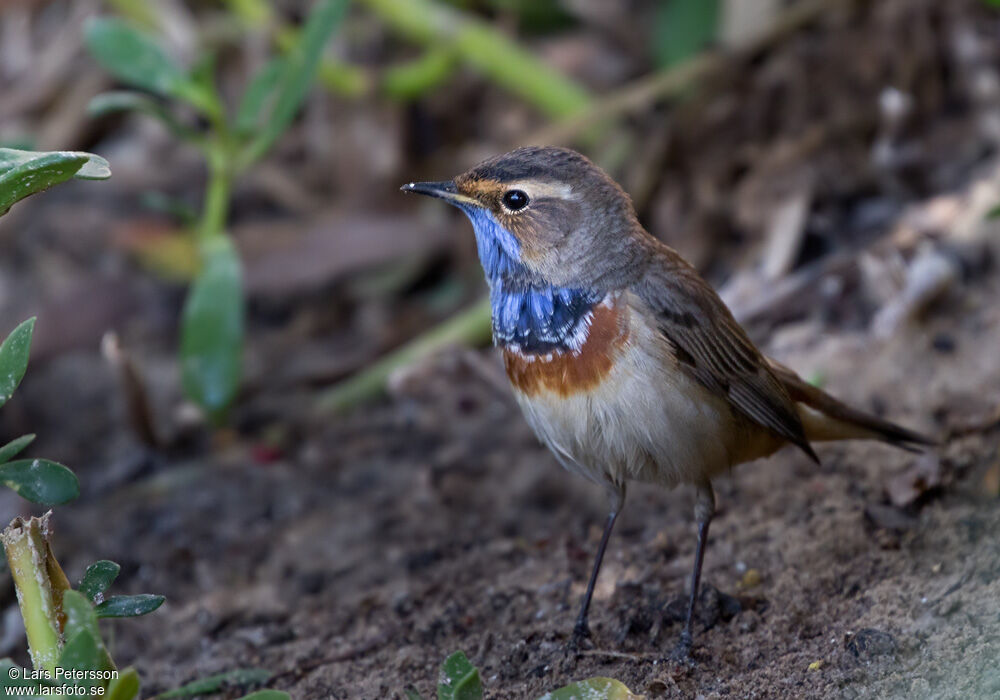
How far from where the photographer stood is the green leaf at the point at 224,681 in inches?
134

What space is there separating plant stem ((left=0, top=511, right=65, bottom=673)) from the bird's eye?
1.90m

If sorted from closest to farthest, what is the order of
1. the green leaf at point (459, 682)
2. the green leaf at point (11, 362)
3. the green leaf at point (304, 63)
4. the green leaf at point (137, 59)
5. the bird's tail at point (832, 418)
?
the green leaf at point (459, 682)
the green leaf at point (11, 362)
the bird's tail at point (832, 418)
the green leaf at point (137, 59)
the green leaf at point (304, 63)

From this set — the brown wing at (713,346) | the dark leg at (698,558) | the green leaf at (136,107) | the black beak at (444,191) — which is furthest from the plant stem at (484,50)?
the dark leg at (698,558)

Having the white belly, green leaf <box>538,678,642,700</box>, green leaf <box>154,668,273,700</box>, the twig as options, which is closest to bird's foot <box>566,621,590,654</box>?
the white belly

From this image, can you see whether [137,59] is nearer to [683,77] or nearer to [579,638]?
[683,77]

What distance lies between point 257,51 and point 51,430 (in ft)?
10.1

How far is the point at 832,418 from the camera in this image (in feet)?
13.6

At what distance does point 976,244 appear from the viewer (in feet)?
17.9

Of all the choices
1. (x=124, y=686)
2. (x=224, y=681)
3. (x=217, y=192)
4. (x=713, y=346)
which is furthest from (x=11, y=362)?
(x=217, y=192)

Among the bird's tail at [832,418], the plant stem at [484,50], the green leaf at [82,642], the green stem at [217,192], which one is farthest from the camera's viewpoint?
the plant stem at [484,50]

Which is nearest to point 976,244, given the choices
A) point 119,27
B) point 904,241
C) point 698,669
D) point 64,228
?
point 904,241

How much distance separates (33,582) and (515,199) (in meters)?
2.02

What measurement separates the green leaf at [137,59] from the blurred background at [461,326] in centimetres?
2

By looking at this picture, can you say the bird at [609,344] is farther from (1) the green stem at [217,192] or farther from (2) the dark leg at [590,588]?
(1) the green stem at [217,192]
